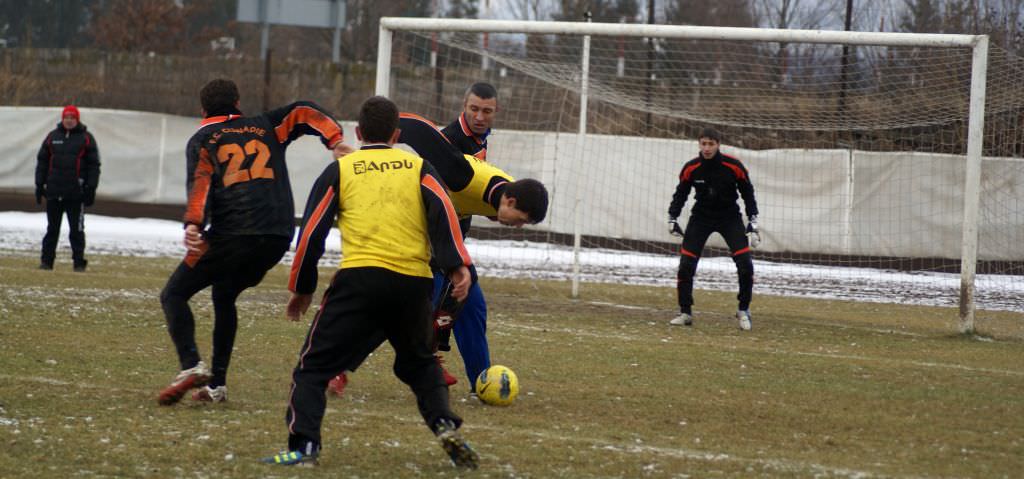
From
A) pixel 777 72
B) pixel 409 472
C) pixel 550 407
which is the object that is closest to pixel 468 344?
pixel 550 407

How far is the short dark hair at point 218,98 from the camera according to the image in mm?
6859

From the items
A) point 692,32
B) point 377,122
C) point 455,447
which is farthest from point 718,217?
point 455,447

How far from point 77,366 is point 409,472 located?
346 cm

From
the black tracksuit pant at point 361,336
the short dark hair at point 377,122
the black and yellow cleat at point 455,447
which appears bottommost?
the black and yellow cleat at point 455,447

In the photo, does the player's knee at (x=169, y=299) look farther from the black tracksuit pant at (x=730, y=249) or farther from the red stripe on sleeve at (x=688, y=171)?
the red stripe on sleeve at (x=688, y=171)

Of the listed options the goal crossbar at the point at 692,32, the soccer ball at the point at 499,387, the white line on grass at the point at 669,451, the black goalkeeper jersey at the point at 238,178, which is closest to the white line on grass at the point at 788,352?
the goal crossbar at the point at 692,32

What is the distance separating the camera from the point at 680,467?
17.8 feet

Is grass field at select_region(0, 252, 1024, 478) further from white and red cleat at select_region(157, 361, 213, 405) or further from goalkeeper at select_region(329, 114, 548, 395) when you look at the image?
goalkeeper at select_region(329, 114, 548, 395)

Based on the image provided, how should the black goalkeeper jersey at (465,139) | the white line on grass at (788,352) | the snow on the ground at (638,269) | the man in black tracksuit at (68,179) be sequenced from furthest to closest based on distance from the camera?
the snow on the ground at (638,269), the man in black tracksuit at (68,179), the white line on grass at (788,352), the black goalkeeper jersey at (465,139)

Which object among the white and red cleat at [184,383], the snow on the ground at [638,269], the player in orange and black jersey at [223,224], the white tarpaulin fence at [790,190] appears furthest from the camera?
the white tarpaulin fence at [790,190]

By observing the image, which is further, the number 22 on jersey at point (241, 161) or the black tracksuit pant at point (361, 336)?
the number 22 on jersey at point (241, 161)

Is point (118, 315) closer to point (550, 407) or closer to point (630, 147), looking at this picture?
point (550, 407)

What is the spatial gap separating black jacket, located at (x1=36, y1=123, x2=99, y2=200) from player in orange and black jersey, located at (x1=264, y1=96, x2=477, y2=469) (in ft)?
35.0

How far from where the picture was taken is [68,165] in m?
15.0
